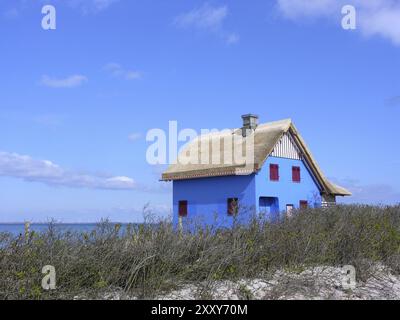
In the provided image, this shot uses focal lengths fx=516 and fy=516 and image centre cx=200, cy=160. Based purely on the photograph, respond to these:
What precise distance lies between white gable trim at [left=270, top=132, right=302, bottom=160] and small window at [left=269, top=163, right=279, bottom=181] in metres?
0.56

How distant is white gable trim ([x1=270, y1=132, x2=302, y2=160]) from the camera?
2665cm

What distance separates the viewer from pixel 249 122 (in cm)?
2903

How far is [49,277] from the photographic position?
668 centimetres

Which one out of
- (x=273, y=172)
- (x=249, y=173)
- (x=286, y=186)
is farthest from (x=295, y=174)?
(x=249, y=173)

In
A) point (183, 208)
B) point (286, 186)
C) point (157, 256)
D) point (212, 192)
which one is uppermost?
point (286, 186)

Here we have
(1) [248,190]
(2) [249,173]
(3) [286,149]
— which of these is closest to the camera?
(2) [249,173]

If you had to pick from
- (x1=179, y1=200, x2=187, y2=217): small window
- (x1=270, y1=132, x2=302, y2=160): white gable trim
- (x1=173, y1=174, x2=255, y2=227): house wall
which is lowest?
(x1=179, y1=200, x2=187, y2=217): small window

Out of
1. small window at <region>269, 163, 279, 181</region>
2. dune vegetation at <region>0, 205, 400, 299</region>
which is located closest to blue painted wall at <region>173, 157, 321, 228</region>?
small window at <region>269, 163, 279, 181</region>

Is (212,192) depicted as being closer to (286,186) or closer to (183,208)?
(183,208)

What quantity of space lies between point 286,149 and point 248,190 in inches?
159

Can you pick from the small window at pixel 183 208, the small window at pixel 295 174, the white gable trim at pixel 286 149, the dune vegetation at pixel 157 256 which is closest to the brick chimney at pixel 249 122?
the white gable trim at pixel 286 149

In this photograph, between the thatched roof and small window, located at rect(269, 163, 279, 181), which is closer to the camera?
the thatched roof

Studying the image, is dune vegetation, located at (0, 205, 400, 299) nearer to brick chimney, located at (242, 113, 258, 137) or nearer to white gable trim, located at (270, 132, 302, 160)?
white gable trim, located at (270, 132, 302, 160)
